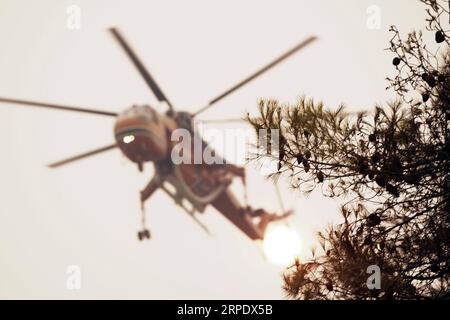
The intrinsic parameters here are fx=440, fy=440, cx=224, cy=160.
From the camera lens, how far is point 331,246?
156 inches

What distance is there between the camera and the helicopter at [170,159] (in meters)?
9.14

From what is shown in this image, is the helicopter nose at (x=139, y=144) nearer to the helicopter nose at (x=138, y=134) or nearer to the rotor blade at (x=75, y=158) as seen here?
the helicopter nose at (x=138, y=134)

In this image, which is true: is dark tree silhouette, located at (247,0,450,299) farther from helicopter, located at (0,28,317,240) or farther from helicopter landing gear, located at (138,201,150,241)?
helicopter landing gear, located at (138,201,150,241)

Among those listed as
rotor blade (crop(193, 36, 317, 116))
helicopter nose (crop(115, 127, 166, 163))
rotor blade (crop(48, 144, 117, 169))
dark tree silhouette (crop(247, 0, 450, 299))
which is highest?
rotor blade (crop(193, 36, 317, 116))

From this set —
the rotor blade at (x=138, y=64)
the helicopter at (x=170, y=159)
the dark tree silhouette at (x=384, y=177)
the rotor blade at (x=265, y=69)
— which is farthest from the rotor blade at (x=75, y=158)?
the dark tree silhouette at (x=384, y=177)

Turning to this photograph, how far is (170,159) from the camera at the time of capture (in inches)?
455

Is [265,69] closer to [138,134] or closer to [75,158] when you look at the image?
[138,134]

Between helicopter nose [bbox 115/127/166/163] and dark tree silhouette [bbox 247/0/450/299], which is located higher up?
helicopter nose [bbox 115/127/166/163]

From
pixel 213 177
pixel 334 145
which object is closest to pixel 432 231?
pixel 334 145

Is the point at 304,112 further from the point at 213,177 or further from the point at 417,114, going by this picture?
the point at 213,177

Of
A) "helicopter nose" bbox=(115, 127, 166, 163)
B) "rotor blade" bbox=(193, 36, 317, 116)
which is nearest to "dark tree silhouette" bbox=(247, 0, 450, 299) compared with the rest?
"rotor blade" bbox=(193, 36, 317, 116)

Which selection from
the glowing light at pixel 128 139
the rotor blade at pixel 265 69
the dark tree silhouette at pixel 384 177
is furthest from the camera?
the glowing light at pixel 128 139

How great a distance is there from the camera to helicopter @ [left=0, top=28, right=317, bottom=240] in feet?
30.0

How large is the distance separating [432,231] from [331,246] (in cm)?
85
